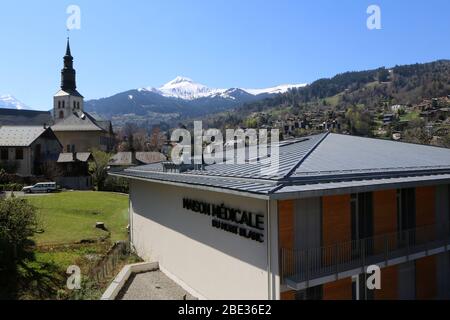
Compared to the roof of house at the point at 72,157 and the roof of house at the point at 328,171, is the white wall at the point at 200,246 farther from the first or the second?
the roof of house at the point at 72,157

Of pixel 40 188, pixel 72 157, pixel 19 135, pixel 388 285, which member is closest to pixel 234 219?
pixel 388 285

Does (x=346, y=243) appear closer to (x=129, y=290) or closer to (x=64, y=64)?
(x=129, y=290)

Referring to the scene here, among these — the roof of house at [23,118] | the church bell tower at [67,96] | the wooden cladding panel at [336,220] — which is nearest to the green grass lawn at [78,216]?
the wooden cladding panel at [336,220]

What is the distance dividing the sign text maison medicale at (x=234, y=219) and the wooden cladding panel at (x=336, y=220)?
6.90 feet

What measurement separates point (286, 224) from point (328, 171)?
2.59 meters

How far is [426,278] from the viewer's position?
49.7ft

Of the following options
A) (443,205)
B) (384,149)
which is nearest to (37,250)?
(384,149)

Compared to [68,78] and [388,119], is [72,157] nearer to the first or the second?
[68,78]

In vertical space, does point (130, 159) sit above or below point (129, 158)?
below

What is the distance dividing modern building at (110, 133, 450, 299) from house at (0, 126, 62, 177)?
44.0 meters

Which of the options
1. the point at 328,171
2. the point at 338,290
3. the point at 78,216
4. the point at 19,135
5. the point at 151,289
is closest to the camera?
the point at 338,290

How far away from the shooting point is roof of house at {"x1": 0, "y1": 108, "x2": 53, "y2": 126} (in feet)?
340

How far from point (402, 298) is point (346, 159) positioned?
5476 millimetres
